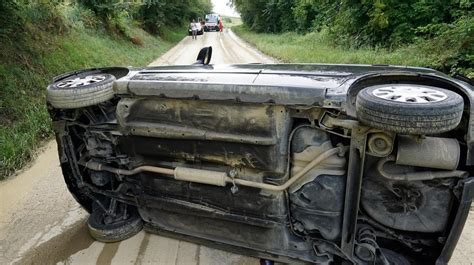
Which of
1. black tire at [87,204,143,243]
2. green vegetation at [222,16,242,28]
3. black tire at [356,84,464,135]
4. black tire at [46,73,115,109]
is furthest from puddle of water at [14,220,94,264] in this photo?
green vegetation at [222,16,242,28]

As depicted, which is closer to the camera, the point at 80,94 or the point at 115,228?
the point at 80,94

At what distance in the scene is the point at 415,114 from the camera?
1886 millimetres

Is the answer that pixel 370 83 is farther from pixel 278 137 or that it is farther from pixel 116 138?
pixel 116 138

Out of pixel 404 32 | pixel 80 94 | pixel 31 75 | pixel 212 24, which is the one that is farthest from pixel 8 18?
pixel 212 24

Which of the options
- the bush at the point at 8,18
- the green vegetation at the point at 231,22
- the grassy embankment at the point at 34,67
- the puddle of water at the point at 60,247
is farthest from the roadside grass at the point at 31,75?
the green vegetation at the point at 231,22

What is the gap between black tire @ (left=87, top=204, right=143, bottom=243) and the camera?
3352mm

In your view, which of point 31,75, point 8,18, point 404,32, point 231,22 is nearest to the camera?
point 31,75

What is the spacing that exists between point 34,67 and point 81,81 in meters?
6.46

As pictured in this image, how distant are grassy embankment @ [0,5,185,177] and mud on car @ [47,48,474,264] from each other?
304cm

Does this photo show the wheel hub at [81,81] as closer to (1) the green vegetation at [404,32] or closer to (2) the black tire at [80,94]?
(2) the black tire at [80,94]

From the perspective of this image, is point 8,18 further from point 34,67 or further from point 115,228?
point 115,228

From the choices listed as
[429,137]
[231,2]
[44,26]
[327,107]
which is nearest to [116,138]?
[327,107]

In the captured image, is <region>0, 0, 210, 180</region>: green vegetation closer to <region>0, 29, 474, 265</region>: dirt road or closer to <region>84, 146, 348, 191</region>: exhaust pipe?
<region>0, 29, 474, 265</region>: dirt road

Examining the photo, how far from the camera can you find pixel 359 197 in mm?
2373
